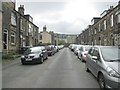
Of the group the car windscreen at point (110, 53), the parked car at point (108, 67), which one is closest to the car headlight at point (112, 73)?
the parked car at point (108, 67)

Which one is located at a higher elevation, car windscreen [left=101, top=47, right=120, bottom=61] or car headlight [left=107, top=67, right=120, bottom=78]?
car windscreen [left=101, top=47, right=120, bottom=61]

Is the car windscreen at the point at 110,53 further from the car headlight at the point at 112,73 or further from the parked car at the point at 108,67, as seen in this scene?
the car headlight at the point at 112,73

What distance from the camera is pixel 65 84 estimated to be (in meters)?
8.13

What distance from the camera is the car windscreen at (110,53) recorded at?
26.5ft

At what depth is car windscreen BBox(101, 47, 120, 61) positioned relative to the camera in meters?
8.08

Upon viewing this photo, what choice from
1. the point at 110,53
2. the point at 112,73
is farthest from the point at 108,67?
the point at 110,53

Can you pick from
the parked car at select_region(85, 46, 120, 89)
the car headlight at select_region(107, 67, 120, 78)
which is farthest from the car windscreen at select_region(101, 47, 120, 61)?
the car headlight at select_region(107, 67, 120, 78)

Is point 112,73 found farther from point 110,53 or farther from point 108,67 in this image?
point 110,53

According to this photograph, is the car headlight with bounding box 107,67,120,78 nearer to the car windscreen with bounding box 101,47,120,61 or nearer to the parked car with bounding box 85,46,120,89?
the parked car with bounding box 85,46,120,89

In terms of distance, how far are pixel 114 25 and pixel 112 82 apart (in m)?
24.7

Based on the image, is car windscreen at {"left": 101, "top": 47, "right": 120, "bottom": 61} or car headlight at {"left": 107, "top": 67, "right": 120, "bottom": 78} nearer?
car headlight at {"left": 107, "top": 67, "right": 120, "bottom": 78}

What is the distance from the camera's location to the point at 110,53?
862cm

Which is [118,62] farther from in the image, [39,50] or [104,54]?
[39,50]

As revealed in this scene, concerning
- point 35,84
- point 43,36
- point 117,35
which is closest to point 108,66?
point 35,84
